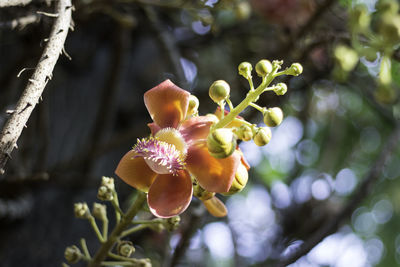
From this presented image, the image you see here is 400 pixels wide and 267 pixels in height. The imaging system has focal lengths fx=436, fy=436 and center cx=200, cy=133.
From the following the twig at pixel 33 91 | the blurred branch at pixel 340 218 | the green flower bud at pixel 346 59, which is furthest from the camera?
the blurred branch at pixel 340 218

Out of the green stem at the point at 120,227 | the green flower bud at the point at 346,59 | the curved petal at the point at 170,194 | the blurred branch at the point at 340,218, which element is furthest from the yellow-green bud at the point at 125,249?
the green flower bud at the point at 346,59

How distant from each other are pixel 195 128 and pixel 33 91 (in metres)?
0.28

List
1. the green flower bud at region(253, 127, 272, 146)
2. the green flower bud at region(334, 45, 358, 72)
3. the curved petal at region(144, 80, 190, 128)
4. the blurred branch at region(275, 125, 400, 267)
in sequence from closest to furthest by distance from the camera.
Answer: the green flower bud at region(253, 127, 272, 146)
the curved petal at region(144, 80, 190, 128)
the green flower bud at region(334, 45, 358, 72)
the blurred branch at region(275, 125, 400, 267)

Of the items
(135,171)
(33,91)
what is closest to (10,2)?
(33,91)

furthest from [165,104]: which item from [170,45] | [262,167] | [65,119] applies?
[262,167]

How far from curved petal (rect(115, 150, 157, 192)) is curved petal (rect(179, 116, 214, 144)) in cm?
8

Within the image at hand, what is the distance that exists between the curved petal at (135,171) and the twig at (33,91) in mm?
202

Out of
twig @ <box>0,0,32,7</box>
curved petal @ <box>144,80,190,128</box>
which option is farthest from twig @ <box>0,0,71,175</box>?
curved petal @ <box>144,80,190,128</box>

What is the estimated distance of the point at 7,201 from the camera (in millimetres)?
1509

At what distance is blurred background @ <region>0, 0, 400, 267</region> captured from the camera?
1129 mm

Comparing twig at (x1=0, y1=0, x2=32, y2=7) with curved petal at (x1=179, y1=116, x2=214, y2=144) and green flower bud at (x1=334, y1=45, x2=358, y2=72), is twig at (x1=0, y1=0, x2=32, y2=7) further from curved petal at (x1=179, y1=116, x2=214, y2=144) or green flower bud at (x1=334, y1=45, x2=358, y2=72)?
green flower bud at (x1=334, y1=45, x2=358, y2=72)

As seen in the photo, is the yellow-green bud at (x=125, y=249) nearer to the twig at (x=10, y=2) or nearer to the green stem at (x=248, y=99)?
the green stem at (x=248, y=99)

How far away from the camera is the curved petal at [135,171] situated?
72 centimetres

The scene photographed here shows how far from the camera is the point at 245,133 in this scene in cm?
65
